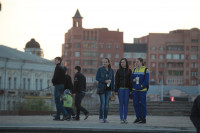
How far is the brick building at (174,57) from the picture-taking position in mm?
159000

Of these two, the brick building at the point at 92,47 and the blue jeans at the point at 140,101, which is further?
the brick building at the point at 92,47

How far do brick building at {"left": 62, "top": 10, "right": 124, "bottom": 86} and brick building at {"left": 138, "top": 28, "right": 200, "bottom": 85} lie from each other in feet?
32.3

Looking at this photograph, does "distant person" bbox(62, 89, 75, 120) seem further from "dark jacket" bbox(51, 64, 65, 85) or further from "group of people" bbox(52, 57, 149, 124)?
"group of people" bbox(52, 57, 149, 124)

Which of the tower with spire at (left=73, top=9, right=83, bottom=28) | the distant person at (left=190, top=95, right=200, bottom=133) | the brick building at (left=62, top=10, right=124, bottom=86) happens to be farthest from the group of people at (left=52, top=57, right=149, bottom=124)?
the tower with spire at (left=73, top=9, right=83, bottom=28)

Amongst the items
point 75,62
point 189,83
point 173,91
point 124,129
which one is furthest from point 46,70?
point 124,129

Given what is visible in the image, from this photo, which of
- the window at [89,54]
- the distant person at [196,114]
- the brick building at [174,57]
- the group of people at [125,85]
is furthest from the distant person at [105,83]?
the window at [89,54]

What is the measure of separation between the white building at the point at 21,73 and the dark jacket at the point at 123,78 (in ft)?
195

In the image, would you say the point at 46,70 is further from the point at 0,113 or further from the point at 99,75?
the point at 99,75

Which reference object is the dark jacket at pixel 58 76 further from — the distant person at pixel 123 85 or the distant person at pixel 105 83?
the distant person at pixel 123 85

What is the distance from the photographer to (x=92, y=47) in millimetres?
160875

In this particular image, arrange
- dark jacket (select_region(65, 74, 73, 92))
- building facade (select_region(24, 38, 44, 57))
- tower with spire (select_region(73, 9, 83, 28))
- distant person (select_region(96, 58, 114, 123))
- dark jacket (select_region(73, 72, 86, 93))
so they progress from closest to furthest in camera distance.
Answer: distant person (select_region(96, 58, 114, 123))
dark jacket (select_region(73, 72, 86, 93))
dark jacket (select_region(65, 74, 73, 92))
building facade (select_region(24, 38, 44, 57))
tower with spire (select_region(73, 9, 83, 28))

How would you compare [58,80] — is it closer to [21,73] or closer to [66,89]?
[66,89]

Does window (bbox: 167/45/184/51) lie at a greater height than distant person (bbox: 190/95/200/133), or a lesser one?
greater

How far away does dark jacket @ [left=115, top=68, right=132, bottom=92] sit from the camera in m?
15.7
